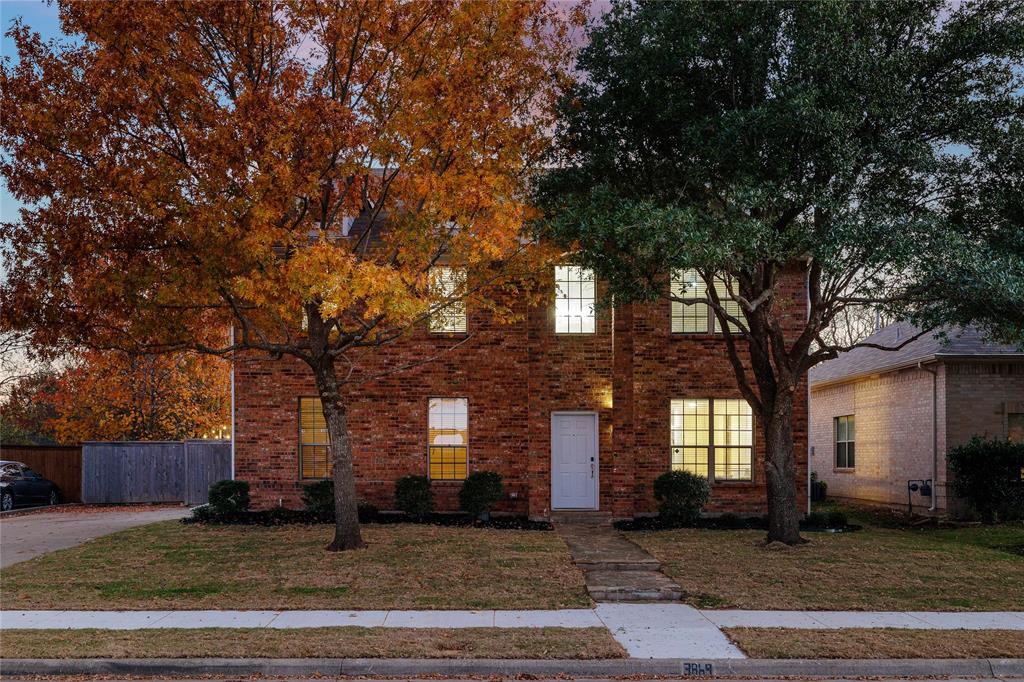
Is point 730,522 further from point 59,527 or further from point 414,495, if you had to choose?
point 59,527

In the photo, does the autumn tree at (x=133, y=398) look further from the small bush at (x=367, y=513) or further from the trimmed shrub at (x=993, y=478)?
the trimmed shrub at (x=993, y=478)

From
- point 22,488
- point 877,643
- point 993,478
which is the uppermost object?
point 993,478

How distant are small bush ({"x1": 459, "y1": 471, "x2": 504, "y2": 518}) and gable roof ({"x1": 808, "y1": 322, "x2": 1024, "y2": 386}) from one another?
25.3 feet

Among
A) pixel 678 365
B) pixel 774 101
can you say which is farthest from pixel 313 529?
pixel 774 101

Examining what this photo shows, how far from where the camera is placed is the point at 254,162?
12.7 m

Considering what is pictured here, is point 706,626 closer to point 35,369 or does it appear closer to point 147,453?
point 147,453

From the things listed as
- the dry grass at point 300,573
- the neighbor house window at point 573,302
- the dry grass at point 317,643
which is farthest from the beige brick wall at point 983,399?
the dry grass at point 317,643

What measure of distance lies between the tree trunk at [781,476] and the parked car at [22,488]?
68.3 feet

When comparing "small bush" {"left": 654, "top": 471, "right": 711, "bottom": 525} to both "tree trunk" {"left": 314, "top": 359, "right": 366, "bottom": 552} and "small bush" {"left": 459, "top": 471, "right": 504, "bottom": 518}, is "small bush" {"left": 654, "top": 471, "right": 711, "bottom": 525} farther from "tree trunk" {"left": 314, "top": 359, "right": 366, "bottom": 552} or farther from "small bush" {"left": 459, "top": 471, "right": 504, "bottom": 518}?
"tree trunk" {"left": 314, "top": 359, "right": 366, "bottom": 552}

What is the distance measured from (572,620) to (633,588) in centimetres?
177

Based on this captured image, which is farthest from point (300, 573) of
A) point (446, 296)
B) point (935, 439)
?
point (935, 439)

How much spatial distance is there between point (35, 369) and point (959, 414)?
3518cm

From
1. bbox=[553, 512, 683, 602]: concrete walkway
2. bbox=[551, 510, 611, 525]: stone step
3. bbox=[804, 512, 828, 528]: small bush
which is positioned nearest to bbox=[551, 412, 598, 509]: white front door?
bbox=[551, 510, 611, 525]: stone step

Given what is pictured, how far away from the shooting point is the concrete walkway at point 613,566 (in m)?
11.1
